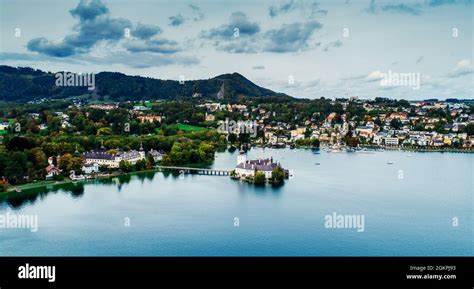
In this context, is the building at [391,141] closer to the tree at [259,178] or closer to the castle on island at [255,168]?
the castle on island at [255,168]

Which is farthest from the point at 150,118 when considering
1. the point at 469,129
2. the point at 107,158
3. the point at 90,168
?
the point at 469,129

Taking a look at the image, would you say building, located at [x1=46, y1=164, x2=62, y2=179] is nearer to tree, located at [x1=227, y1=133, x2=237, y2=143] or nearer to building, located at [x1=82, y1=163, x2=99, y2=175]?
building, located at [x1=82, y1=163, x2=99, y2=175]

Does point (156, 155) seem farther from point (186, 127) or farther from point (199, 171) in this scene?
Answer: point (186, 127)

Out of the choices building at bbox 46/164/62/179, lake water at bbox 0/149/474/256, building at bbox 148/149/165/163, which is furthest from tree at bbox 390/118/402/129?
building at bbox 46/164/62/179

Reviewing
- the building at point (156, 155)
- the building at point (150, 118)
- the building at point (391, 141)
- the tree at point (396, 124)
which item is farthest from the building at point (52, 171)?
the tree at point (396, 124)

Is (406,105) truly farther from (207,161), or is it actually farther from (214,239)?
(214,239)
